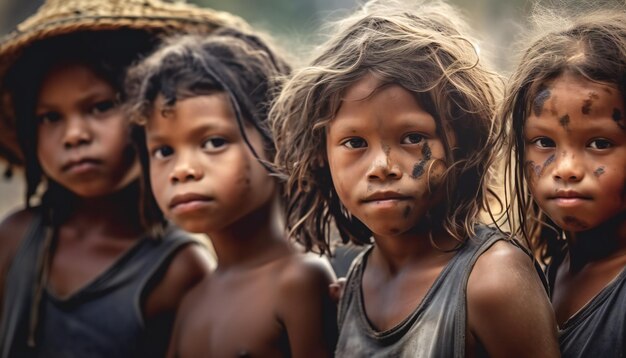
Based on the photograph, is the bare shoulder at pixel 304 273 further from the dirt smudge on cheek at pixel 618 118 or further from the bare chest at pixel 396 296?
the dirt smudge on cheek at pixel 618 118

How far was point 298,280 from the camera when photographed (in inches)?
98.3

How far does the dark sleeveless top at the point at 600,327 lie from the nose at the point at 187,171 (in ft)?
3.55

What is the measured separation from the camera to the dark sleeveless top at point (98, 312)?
→ 2906 mm

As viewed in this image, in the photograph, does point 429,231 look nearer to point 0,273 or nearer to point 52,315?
point 52,315

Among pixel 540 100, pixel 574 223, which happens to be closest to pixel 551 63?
pixel 540 100

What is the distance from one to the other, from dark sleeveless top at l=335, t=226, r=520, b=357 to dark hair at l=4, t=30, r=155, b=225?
4.32ft

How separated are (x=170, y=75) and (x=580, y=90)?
124cm

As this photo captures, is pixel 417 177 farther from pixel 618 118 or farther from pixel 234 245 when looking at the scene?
pixel 234 245

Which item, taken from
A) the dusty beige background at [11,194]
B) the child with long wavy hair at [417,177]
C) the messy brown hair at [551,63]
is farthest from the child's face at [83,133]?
the dusty beige background at [11,194]

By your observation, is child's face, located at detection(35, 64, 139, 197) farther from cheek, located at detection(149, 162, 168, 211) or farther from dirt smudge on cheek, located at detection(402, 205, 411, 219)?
dirt smudge on cheek, located at detection(402, 205, 411, 219)

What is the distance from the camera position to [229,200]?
2559mm

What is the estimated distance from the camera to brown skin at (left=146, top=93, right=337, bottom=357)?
246 centimetres

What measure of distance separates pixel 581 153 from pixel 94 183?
164 centimetres

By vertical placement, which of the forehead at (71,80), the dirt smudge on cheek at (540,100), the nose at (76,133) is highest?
the forehead at (71,80)
